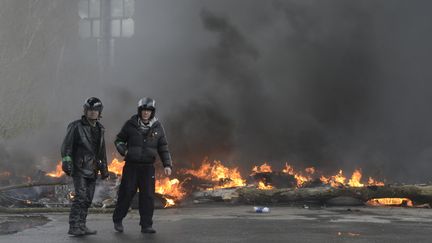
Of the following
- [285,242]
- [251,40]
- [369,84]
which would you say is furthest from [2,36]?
[285,242]

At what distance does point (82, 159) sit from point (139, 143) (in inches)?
28.9

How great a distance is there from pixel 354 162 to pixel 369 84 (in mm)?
2668

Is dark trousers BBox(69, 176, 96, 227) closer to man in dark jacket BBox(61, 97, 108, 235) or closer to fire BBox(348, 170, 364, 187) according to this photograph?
man in dark jacket BBox(61, 97, 108, 235)

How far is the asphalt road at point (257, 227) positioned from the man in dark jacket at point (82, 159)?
0.97ft

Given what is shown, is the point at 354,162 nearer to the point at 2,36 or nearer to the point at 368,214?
the point at 368,214

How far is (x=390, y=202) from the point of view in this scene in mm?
11406

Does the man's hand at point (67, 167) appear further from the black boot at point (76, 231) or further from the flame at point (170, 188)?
the flame at point (170, 188)

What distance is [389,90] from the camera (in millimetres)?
16531

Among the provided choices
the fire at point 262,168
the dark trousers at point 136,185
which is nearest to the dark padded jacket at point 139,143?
the dark trousers at point 136,185

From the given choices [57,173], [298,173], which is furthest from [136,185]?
[298,173]

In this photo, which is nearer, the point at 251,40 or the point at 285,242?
the point at 285,242

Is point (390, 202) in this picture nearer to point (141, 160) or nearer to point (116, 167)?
point (116, 167)

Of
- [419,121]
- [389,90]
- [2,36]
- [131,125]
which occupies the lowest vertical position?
[131,125]

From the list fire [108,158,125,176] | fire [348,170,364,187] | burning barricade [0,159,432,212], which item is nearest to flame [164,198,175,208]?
burning barricade [0,159,432,212]
